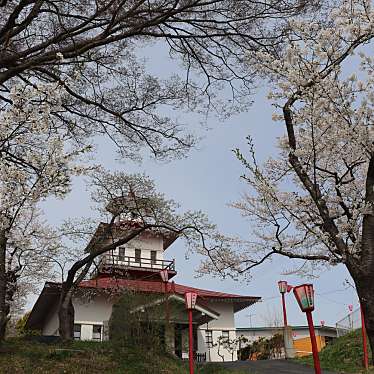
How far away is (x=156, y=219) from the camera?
1568 centimetres

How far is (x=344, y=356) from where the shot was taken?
15.0 metres

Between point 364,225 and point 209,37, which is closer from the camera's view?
point 364,225

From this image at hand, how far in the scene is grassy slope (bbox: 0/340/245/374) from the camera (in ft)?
34.1

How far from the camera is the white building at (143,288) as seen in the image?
2008 centimetres

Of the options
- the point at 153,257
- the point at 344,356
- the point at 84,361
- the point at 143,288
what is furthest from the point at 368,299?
the point at 153,257

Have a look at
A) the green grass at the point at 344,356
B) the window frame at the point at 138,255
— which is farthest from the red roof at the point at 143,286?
the green grass at the point at 344,356

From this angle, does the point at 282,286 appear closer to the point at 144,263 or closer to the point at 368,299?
the point at 144,263

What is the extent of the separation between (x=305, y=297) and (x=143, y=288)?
13371 mm

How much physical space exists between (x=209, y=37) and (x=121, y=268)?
14.9m

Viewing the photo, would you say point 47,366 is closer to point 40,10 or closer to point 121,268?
point 40,10

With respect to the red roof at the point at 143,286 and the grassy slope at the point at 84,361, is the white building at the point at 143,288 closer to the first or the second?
the red roof at the point at 143,286

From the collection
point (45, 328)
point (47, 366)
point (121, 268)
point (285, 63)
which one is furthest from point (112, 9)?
point (45, 328)

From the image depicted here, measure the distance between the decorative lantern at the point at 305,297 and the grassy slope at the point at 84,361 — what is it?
231 inches

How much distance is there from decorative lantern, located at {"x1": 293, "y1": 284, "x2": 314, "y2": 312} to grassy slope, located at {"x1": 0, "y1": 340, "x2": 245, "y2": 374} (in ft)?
19.2
